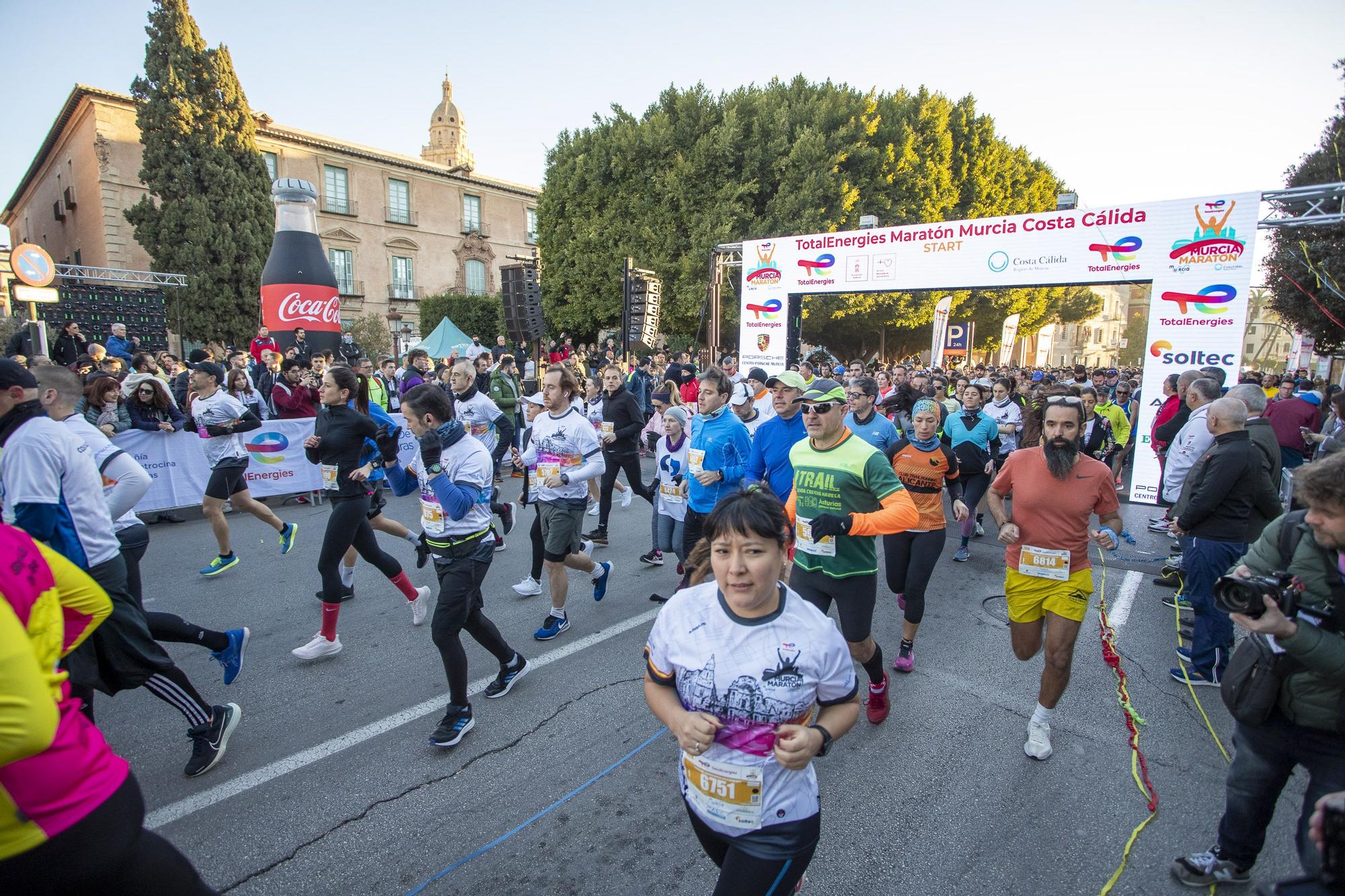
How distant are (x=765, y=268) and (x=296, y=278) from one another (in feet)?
41.5

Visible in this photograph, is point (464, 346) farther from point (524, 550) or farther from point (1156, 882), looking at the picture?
point (1156, 882)

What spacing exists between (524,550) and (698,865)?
16.2 ft

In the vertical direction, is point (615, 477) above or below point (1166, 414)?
below

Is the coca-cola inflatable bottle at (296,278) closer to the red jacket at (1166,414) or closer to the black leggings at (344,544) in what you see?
the black leggings at (344,544)

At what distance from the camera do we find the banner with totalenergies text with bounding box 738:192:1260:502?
35.0 ft

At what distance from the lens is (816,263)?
15.0 meters

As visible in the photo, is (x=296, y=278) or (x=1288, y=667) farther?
(x=296, y=278)

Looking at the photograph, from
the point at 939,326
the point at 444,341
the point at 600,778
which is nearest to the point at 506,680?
the point at 600,778

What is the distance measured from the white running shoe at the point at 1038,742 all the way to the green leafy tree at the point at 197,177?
2955 centimetres

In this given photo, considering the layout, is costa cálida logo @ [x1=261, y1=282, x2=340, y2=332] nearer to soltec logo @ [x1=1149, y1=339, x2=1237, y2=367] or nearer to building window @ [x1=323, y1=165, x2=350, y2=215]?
soltec logo @ [x1=1149, y1=339, x2=1237, y2=367]

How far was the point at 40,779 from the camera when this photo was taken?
1.52 m

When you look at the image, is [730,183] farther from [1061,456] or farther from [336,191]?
[336,191]

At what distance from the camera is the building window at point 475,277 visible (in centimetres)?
4397

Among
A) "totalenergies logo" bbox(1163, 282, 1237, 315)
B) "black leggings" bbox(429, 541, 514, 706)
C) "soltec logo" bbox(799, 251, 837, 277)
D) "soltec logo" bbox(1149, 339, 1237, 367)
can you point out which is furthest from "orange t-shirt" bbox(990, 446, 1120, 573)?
"soltec logo" bbox(799, 251, 837, 277)
